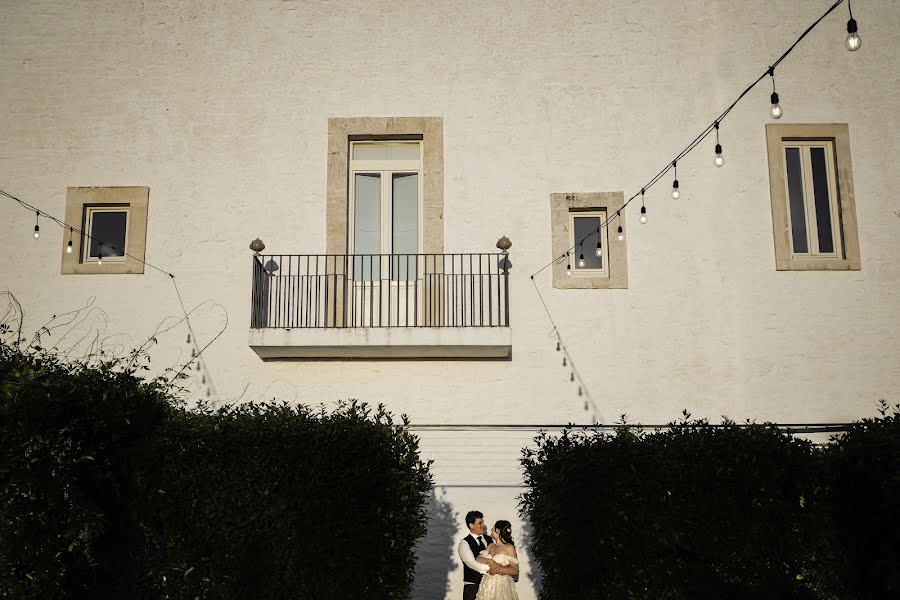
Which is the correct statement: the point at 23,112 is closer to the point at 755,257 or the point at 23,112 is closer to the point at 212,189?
the point at 212,189

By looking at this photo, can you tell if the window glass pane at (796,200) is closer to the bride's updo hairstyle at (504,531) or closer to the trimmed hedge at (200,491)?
the bride's updo hairstyle at (504,531)

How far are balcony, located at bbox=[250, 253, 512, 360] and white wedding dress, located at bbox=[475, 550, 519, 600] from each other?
302 centimetres

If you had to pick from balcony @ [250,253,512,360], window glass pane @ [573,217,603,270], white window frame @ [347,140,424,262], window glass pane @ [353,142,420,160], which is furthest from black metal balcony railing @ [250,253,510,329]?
window glass pane @ [353,142,420,160]

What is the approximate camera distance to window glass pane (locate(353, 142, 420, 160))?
35.9 feet

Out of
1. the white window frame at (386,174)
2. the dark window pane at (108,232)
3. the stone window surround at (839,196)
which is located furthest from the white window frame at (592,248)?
the dark window pane at (108,232)

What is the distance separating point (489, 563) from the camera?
7.38 metres

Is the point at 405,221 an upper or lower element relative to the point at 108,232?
upper

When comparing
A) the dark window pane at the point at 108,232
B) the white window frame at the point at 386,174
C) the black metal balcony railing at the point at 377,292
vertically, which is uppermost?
the white window frame at the point at 386,174

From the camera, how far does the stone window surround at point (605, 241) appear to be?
34.0ft

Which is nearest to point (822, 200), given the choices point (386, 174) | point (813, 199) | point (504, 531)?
point (813, 199)

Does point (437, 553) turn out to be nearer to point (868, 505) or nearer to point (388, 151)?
point (868, 505)

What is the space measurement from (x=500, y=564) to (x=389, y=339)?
3305 millimetres

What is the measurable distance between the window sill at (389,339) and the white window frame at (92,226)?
2307 mm

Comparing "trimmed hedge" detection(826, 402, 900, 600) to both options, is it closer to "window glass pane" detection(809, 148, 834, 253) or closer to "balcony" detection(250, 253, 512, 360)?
"balcony" detection(250, 253, 512, 360)
